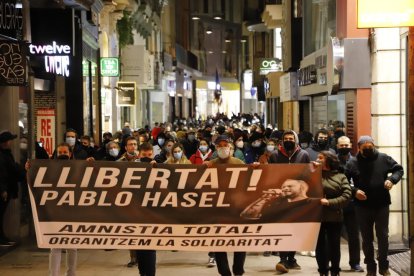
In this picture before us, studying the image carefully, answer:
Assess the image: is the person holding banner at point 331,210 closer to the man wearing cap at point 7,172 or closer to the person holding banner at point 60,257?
the person holding banner at point 60,257

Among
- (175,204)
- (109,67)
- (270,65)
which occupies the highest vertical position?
(270,65)

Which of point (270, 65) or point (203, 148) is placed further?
point (270, 65)

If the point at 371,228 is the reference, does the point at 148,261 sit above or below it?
below

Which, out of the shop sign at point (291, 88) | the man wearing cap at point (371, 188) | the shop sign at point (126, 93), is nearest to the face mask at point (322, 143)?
the man wearing cap at point (371, 188)

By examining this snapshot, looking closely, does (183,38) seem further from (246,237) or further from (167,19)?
(246,237)

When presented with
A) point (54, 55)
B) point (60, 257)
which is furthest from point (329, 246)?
point (54, 55)

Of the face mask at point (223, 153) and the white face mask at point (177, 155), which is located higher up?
the face mask at point (223, 153)

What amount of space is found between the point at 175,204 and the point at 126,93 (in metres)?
21.9

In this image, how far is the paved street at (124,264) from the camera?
1128 centimetres

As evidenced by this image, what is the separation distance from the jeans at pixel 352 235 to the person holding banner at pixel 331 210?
4.03 feet

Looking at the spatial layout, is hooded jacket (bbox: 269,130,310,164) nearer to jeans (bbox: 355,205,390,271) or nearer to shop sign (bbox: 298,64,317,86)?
jeans (bbox: 355,205,390,271)

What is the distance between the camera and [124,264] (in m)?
12.0

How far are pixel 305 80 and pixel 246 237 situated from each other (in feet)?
43.3

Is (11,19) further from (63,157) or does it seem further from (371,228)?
(371,228)
